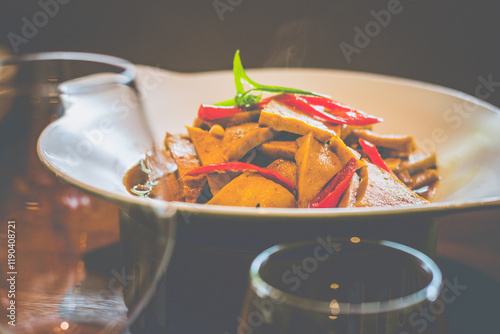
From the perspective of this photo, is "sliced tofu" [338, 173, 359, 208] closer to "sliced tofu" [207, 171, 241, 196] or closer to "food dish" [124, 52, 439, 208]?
"food dish" [124, 52, 439, 208]

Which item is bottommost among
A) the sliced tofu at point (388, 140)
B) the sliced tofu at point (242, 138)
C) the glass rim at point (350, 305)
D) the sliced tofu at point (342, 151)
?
the sliced tofu at point (388, 140)

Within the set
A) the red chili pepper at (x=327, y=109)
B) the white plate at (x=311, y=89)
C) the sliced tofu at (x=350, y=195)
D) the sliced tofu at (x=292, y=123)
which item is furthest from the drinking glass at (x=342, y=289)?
the red chili pepper at (x=327, y=109)

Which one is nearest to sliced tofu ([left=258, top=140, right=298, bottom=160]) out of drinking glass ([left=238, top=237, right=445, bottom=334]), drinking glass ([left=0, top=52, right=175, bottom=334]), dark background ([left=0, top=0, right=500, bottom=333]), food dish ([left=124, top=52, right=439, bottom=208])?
food dish ([left=124, top=52, right=439, bottom=208])

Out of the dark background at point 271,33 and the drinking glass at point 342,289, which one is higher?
the dark background at point 271,33

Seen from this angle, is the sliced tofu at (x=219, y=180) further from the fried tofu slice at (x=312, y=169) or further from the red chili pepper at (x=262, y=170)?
the fried tofu slice at (x=312, y=169)

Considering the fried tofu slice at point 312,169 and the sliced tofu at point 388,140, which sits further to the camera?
the sliced tofu at point 388,140

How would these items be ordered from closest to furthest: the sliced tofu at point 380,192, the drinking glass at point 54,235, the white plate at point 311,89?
the drinking glass at point 54,235 < the white plate at point 311,89 < the sliced tofu at point 380,192

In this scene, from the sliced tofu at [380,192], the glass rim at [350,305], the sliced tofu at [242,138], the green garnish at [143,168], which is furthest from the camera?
the green garnish at [143,168]
